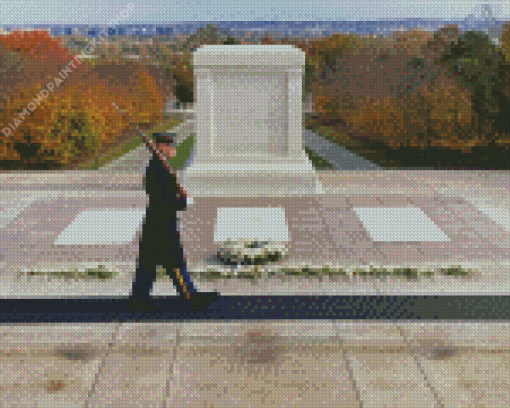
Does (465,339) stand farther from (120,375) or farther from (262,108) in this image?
(262,108)

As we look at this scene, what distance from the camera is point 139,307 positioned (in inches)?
295

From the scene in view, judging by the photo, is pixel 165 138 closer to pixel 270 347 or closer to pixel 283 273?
pixel 270 347

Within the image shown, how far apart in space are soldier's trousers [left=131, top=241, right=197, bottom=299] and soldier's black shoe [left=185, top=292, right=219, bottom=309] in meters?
0.08

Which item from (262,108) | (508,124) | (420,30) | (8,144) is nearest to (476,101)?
(508,124)

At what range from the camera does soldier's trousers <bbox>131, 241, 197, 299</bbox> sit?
7191 millimetres

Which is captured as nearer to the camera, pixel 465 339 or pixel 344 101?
pixel 465 339

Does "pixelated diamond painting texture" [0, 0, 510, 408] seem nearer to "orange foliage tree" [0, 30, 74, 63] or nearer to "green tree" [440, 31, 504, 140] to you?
"green tree" [440, 31, 504, 140]

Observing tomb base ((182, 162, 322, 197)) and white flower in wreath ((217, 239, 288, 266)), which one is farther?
tomb base ((182, 162, 322, 197))

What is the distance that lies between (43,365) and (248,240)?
384 cm

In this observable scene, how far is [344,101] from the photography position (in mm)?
34000

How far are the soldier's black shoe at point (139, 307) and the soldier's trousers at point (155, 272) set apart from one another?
0.20 feet

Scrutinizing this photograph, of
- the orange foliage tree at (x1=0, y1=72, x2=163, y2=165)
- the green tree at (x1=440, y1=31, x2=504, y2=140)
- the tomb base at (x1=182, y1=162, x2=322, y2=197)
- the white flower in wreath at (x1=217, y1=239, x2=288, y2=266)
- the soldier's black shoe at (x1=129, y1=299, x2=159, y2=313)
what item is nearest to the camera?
the soldier's black shoe at (x1=129, y1=299, x2=159, y2=313)

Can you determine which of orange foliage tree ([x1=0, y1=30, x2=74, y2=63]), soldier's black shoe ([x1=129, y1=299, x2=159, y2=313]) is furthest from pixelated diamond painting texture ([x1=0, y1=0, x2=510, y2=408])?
orange foliage tree ([x1=0, y1=30, x2=74, y2=63])

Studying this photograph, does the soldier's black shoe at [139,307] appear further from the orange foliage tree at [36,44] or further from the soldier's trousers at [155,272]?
the orange foliage tree at [36,44]
